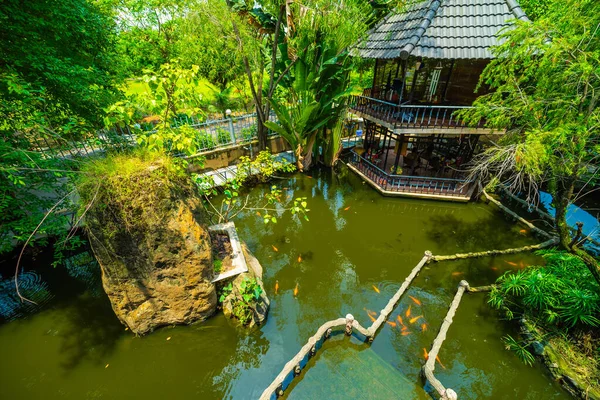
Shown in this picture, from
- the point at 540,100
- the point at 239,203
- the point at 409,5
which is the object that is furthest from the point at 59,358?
the point at 409,5

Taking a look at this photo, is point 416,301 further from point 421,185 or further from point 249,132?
point 249,132

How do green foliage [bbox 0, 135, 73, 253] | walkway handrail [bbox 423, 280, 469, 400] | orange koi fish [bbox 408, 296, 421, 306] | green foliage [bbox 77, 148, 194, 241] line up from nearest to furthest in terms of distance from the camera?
walkway handrail [bbox 423, 280, 469, 400]
green foliage [bbox 77, 148, 194, 241]
green foliage [bbox 0, 135, 73, 253]
orange koi fish [bbox 408, 296, 421, 306]

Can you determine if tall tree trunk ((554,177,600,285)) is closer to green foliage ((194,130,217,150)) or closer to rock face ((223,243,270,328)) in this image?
rock face ((223,243,270,328))

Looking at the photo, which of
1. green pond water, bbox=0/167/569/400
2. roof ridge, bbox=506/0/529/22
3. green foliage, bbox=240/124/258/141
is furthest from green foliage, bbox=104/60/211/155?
roof ridge, bbox=506/0/529/22

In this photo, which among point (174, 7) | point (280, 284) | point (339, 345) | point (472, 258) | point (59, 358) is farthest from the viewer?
point (174, 7)

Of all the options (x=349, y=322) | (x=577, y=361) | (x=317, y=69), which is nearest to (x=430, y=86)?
(x=317, y=69)

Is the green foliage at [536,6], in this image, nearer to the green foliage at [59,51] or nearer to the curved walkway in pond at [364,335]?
the curved walkway in pond at [364,335]

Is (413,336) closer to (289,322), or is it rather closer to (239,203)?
(289,322)
